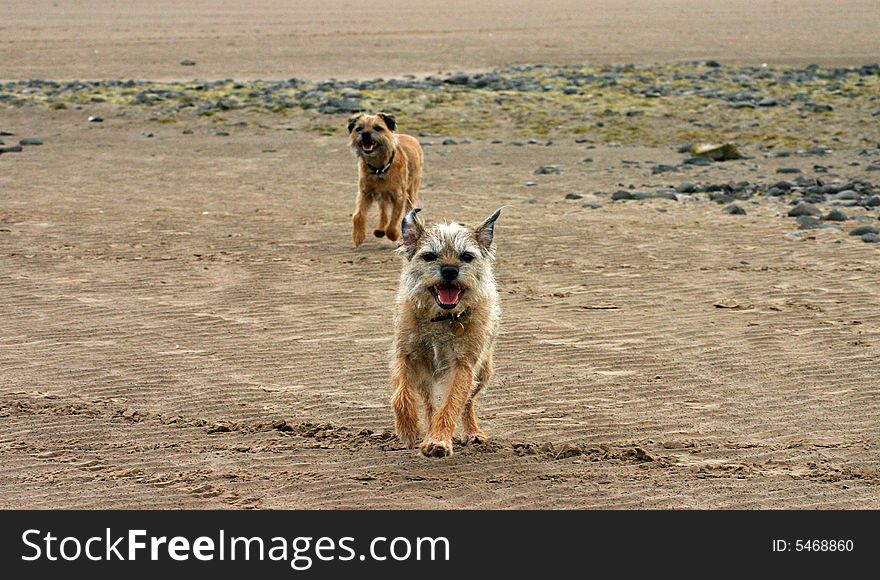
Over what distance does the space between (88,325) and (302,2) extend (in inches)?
1943

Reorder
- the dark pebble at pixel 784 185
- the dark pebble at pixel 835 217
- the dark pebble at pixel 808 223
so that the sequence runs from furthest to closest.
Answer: the dark pebble at pixel 784 185 < the dark pebble at pixel 835 217 < the dark pebble at pixel 808 223

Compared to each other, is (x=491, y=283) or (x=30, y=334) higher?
(x=491, y=283)

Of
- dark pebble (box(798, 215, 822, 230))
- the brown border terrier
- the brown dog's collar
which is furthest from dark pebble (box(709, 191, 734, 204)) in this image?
the brown dog's collar

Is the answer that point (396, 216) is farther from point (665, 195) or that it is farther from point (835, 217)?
point (835, 217)

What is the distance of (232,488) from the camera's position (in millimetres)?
6988

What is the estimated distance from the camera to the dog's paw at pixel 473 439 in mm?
7887

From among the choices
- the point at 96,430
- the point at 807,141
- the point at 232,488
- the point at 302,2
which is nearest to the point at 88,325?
the point at 96,430

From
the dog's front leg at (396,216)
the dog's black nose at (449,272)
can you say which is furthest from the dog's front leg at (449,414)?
the dog's front leg at (396,216)

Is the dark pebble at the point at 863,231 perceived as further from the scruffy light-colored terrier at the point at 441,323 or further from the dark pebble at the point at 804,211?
the scruffy light-colored terrier at the point at 441,323

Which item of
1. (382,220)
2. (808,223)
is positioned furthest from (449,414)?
(808,223)

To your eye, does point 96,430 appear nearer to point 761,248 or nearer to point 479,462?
point 479,462

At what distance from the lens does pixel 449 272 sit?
726cm

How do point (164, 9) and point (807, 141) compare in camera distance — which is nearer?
point (807, 141)

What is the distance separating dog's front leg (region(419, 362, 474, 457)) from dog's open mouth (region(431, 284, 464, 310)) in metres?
0.41
